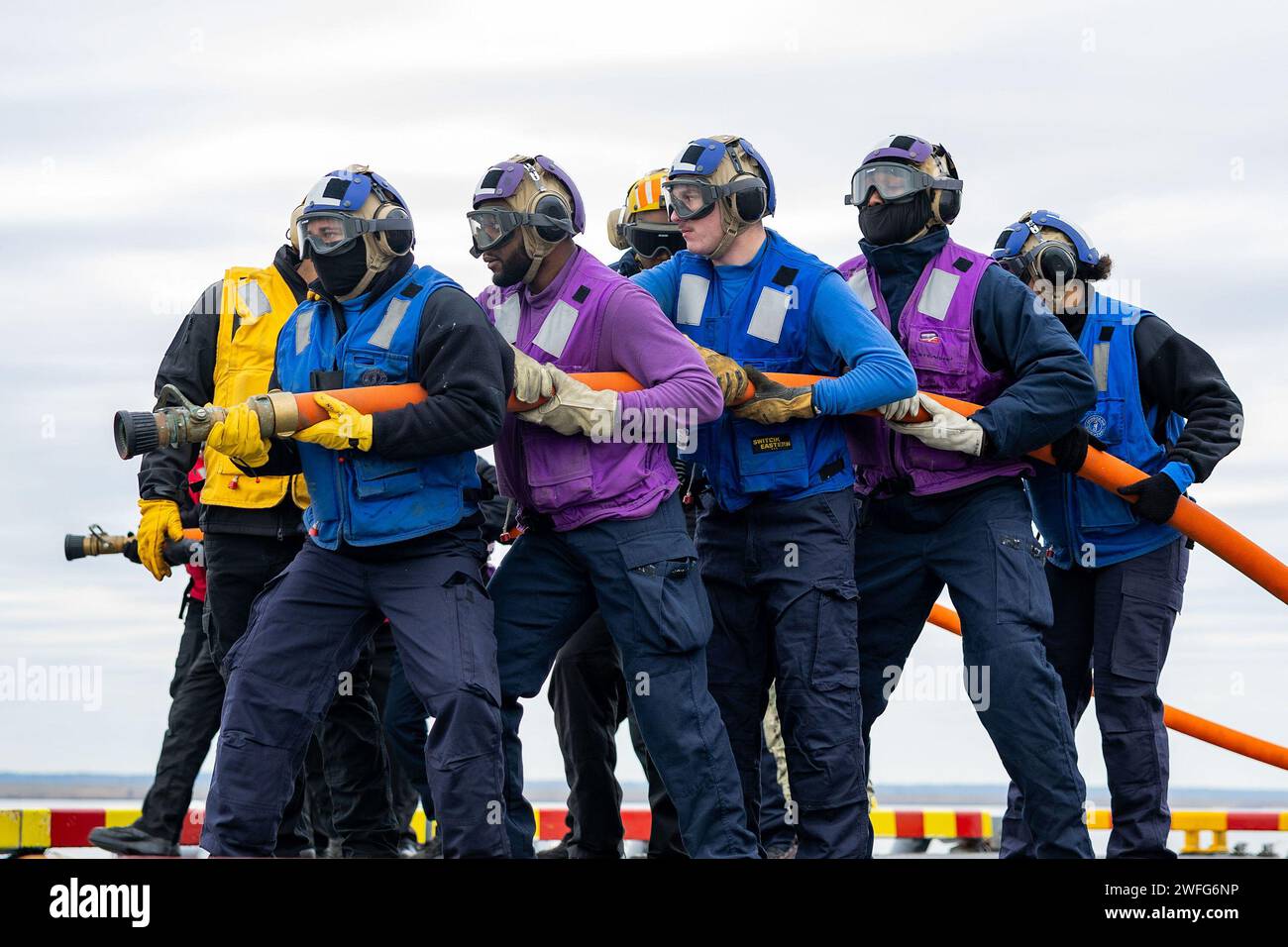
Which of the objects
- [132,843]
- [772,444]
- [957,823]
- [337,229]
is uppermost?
[337,229]

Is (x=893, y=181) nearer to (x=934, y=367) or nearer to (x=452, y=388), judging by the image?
(x=934, y=367)

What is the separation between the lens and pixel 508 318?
19.9 ft

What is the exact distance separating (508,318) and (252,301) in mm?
1607

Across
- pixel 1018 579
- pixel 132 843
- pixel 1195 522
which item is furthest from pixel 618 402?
pixel 132 843

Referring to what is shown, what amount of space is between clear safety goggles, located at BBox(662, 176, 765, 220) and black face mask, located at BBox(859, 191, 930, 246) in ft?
1.60

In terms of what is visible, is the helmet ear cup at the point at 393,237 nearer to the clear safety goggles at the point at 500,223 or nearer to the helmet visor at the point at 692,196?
the clear safety goggles at the point at 500,223

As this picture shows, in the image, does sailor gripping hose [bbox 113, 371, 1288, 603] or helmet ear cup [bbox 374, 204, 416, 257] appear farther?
helmet ear cup [bbox 374, 204, 416, 257]

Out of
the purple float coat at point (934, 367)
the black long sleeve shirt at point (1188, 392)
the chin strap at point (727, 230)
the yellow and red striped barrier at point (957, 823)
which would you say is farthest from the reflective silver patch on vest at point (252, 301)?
the yellow and red striped barrier at point (957, 823)

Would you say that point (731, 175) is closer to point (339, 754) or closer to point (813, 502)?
point (813, 502)

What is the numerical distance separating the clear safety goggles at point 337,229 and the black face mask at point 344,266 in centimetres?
2

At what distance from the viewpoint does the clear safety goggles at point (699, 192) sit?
5.96 metres

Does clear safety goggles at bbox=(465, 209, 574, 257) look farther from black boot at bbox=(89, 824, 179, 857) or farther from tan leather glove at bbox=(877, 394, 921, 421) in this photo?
black boot at bbox=(89, 824, 179, 857)

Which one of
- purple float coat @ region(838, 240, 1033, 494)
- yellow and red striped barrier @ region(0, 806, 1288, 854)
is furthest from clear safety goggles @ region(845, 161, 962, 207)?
yellow and red striped barrier @ region(0, 806, 1288, 854)

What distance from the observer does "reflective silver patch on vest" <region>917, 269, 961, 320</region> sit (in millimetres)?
6238
